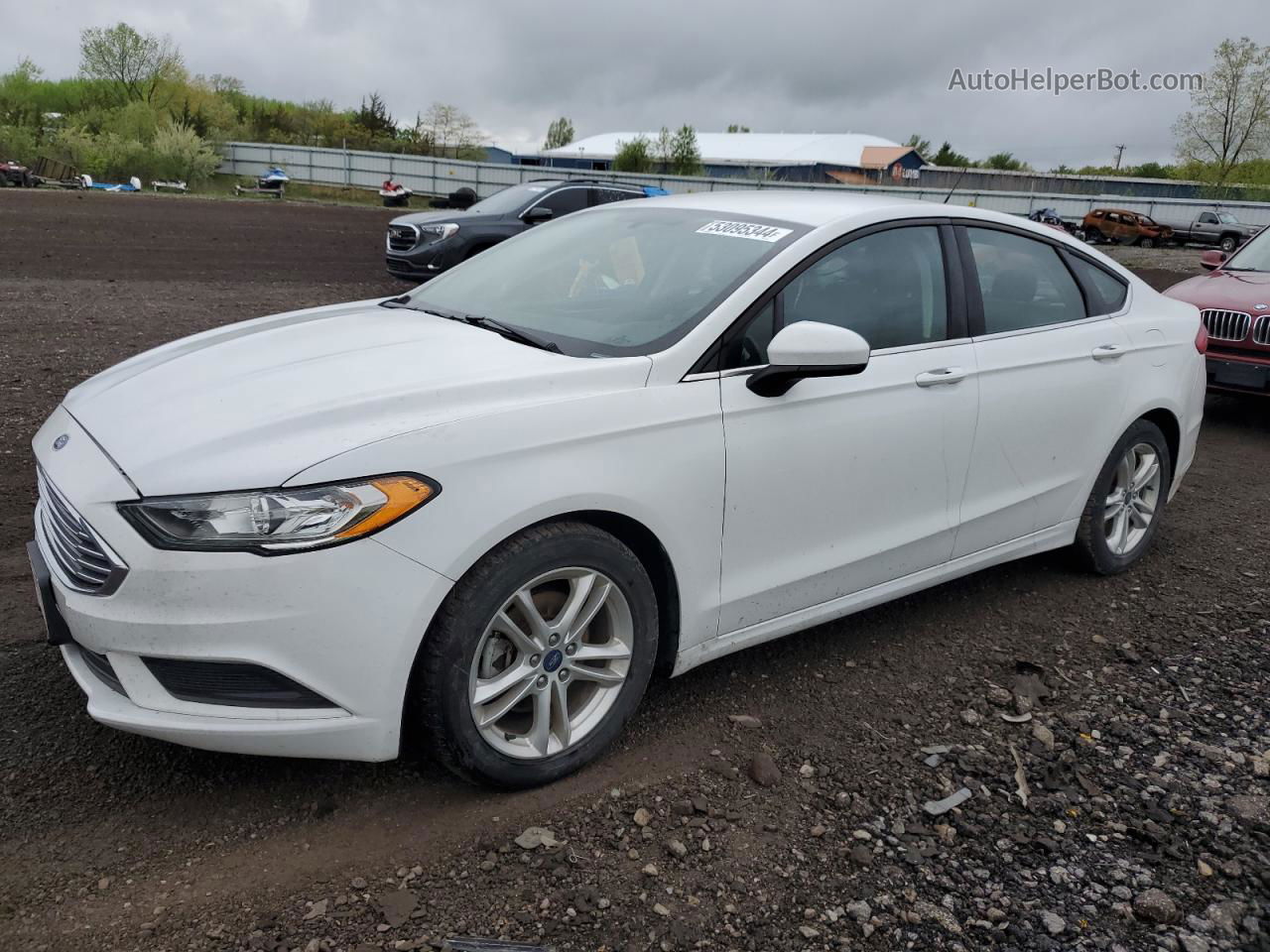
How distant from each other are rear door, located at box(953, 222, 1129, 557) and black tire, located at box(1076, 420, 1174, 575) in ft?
0.38

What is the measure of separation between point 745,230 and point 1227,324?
6046mm

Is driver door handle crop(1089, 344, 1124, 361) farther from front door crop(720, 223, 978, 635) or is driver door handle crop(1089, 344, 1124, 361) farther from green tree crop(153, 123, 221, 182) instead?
green tree crop(153, 123, 221, 182)

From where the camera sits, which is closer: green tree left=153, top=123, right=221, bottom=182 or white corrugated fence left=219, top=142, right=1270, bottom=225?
white corrugated fence left=219, top=142, right=1270, bottom=225

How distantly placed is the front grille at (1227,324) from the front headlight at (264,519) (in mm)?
7431

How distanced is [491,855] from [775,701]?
1.27m

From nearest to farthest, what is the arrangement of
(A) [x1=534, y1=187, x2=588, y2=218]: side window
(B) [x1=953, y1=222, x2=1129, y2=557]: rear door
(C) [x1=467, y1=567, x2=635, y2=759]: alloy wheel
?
(C) [x1=467, y1=567, x2=635, y2=759]: alloy wheel → (B) [x1=953, y1=222, x2=1129, y2=557]: rear door → (A) [x1=534, y1=187, x2=588, y2=218]: side window

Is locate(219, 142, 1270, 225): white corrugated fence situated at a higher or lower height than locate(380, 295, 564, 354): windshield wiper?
higher

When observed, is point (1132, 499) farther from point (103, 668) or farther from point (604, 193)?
point (604, 193)

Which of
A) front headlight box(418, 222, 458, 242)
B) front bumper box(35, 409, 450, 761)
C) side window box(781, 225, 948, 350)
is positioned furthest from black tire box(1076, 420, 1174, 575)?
front headlight box(418, 222, 458, 242)

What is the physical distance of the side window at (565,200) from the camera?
14.9 meters

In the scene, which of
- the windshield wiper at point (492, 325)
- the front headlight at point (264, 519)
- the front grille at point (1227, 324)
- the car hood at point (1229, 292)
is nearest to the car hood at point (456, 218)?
the car hood at point (1229, 292)

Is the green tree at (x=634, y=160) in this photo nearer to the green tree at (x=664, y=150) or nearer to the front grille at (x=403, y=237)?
the green tree at (x=664, y=150)

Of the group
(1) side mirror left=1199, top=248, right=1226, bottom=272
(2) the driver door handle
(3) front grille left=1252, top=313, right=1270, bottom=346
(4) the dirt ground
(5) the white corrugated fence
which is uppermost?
(5) the white corrugated fence

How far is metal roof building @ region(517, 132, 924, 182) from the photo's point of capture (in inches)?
2616
